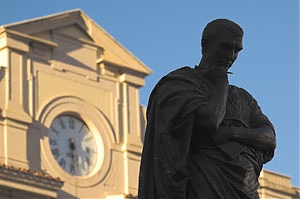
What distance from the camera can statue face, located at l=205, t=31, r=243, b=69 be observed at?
297 inches

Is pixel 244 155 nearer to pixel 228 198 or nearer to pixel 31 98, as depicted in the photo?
pixel 228 198

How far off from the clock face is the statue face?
30726 millimetres

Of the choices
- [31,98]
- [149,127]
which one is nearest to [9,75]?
[31,98]

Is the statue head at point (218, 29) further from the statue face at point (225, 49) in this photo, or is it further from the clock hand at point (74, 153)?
the clock hand at point (74, 153)

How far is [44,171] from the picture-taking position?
37594 millimetres

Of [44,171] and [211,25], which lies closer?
[211,25]

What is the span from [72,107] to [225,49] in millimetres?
31438

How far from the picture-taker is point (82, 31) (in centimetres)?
3925

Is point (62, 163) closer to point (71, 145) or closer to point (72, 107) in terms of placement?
point (71, 145)

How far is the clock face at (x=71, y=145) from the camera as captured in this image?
1510 inches

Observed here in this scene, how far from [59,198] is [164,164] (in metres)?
30.4

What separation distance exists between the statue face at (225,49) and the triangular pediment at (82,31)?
3036cm

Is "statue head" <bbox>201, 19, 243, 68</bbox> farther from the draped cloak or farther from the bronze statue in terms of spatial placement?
the draped cloak

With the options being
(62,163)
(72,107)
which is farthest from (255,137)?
(72,107)
